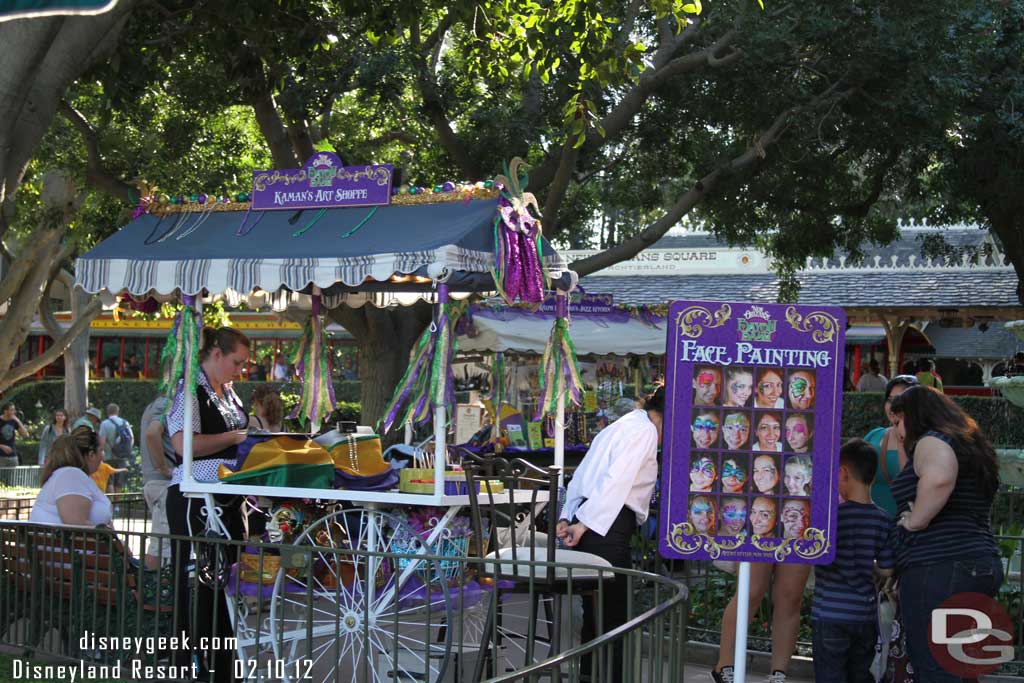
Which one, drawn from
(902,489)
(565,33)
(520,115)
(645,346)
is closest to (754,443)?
(902,489)

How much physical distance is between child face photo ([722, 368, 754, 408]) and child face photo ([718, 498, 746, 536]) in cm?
47

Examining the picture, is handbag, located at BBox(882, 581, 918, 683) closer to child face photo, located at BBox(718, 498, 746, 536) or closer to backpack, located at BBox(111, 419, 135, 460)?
child face photo, located at BBox(718, 498, 746, 536)

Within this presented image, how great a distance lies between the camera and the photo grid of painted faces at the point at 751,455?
604cm

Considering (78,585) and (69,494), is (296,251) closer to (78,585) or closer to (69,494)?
(69,494)

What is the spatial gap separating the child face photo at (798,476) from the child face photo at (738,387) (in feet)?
1.20

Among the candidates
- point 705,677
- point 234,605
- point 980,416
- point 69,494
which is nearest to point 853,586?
point 705,677

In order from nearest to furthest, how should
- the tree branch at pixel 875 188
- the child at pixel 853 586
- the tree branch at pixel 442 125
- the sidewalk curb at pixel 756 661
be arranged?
the child at pixel 853 586 < the sidewalk curb at pixel 756 661 < the tree branch at pixel 442 125 < the tree branch at pixel 875 188

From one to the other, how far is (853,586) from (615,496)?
4.48 ft

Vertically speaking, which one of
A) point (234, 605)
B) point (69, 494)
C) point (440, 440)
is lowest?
point (234, 605)

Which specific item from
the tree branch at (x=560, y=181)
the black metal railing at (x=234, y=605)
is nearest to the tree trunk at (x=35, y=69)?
the black metal railing at (x=234, y=605)

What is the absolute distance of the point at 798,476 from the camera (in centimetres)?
605

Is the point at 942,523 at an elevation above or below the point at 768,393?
below

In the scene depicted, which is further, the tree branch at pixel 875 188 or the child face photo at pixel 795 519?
the tree branch at pixel 875 188

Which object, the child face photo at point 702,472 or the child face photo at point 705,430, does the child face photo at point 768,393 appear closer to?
the child face photo at point 705,430
